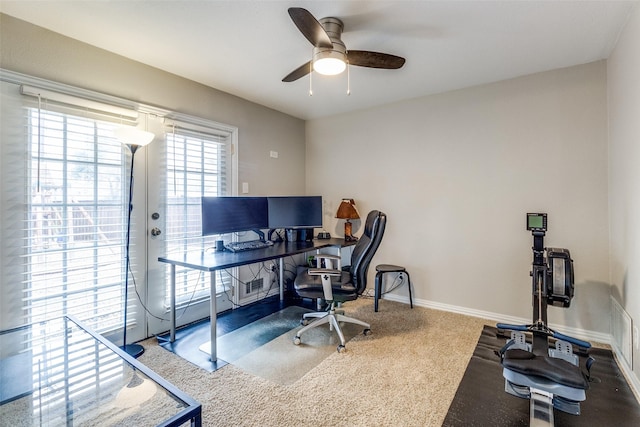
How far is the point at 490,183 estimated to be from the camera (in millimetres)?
2908

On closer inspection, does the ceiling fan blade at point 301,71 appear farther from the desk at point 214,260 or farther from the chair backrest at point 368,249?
the desk at point 214,260

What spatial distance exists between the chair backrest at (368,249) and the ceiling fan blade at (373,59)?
44.0 inches

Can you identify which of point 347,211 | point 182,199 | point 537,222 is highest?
point 182,199

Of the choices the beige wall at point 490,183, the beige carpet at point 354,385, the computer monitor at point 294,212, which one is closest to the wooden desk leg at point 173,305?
the beige carpet at point 354,385

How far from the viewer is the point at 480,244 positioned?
2.96 metres

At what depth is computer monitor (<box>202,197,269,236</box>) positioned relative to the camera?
271 cm

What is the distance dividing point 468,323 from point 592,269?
1096 millimetres

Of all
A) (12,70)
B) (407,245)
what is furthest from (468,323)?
(12,70)

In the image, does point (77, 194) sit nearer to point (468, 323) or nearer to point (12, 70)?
point (12, 70)

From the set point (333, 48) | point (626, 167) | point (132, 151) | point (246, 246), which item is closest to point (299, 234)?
point (246, 246)

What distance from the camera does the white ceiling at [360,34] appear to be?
1777 mm

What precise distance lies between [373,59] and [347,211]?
187 centimetres

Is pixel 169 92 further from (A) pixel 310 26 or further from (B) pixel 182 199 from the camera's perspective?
(A) pixel 310 26

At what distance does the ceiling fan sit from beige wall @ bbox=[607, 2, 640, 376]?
1439 mm
